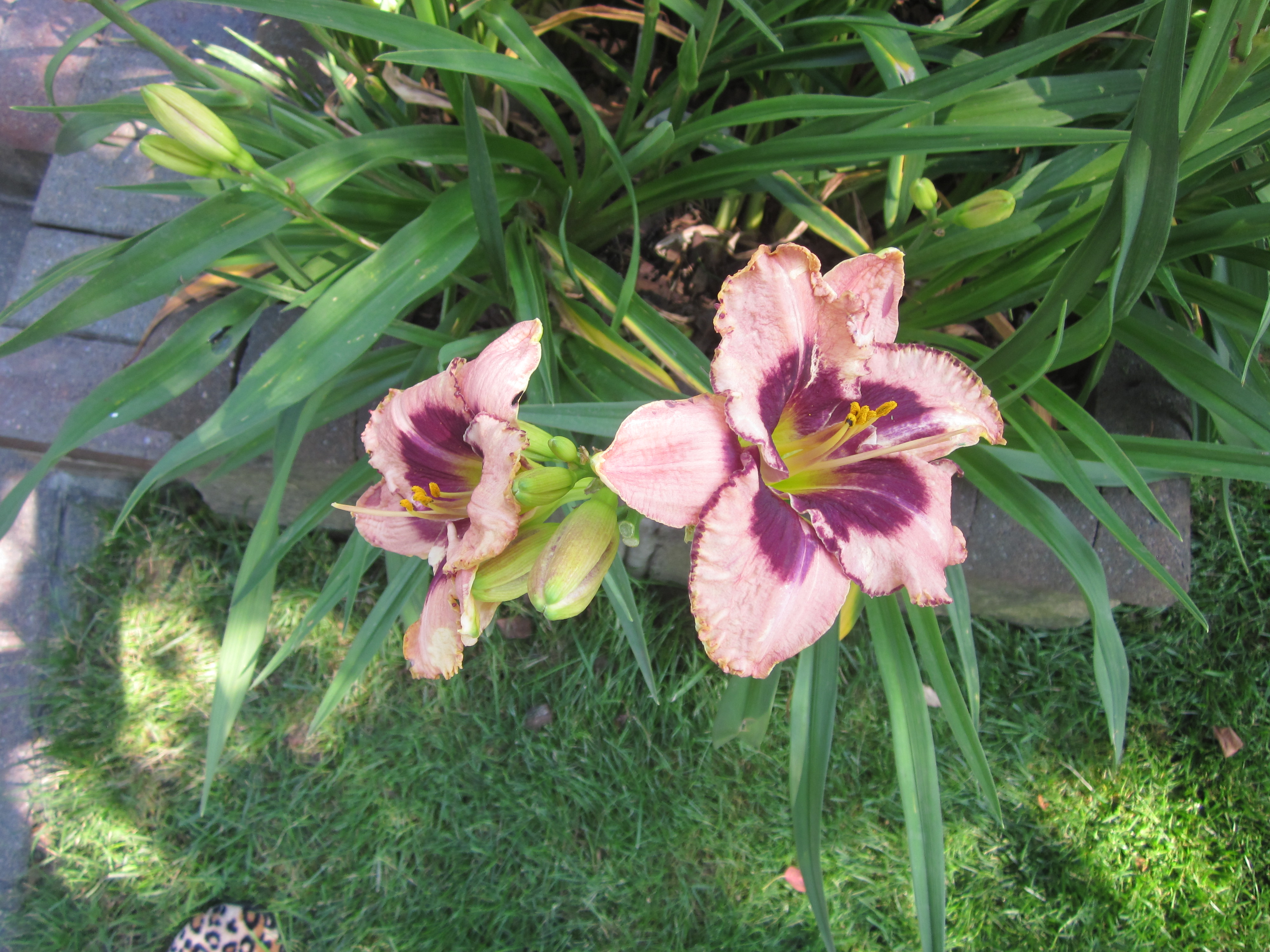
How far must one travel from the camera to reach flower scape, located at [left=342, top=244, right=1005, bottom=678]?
606mm

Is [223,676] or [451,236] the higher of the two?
[451,236]

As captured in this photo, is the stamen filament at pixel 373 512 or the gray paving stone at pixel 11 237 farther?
the gray paving stone at pixel 11 237

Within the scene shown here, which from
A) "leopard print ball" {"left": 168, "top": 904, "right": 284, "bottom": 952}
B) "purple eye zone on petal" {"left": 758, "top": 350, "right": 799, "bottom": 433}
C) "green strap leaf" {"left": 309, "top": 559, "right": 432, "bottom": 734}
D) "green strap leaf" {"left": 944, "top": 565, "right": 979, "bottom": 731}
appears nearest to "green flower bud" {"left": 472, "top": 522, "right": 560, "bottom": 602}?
"purple eye zone on petal" {"left": 758, "top": 350, "right": 799, "bottom": 433}

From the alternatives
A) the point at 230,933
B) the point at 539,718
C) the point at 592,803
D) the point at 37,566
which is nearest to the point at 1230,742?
the point at 592,803

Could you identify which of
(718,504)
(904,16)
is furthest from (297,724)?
(904,16)

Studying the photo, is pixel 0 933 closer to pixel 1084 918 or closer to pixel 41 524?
pixel 41 524

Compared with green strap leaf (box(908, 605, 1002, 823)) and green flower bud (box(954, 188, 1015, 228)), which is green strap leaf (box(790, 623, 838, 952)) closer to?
green strap leaf (box(908, 605, 1002, 823))

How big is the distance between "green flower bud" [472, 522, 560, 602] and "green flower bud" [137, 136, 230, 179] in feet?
1.75

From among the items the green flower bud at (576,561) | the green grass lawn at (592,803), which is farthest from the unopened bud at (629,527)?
the green grass lawn at (592,803)

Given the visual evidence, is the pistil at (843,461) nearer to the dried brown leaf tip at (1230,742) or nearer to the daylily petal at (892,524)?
the daylily petal at (892,524)

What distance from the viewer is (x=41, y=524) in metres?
1.91

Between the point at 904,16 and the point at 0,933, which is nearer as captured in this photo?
the point at 904,16

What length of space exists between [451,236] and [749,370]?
612 millimetres

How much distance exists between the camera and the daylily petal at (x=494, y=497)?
61 centimetres
